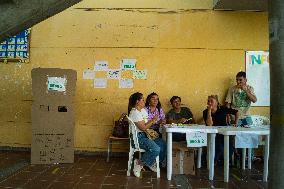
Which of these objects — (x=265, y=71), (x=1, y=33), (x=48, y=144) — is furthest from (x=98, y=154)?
(x=1, y=33)

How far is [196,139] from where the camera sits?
474 cm

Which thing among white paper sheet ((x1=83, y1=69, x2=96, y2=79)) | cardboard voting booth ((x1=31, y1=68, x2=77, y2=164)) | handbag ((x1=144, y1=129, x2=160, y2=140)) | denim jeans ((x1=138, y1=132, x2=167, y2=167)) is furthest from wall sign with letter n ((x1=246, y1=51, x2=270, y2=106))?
cardboard voting booth ((x1=31, y1=68, x2=77, y2=164))

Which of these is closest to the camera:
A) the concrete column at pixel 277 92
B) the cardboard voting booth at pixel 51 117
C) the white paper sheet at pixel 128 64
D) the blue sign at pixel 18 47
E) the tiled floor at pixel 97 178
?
the concrete column at pixel 277 92

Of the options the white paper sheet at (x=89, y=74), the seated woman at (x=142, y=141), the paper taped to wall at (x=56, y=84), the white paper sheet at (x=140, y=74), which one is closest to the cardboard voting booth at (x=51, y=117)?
the paper taped to wall at (x=56, y=84)

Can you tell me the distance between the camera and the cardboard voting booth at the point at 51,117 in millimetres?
5742

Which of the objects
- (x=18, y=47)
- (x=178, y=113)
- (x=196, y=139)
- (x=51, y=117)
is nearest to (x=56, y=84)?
(x=51, y=117)

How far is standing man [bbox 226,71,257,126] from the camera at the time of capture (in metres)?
6.19

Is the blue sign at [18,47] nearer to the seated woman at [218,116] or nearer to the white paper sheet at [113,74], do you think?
the white paper sheet at [113,74]

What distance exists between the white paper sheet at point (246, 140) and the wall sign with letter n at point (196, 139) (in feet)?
1.55

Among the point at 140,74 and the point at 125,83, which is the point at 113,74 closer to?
the point at 125,83

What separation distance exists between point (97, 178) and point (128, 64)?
2.76 metres

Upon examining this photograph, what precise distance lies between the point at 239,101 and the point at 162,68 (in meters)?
1.72

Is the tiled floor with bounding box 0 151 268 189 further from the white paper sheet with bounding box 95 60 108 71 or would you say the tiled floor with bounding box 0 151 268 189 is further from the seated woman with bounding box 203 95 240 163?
the white paper sheet with bounding box 95 60 108 71

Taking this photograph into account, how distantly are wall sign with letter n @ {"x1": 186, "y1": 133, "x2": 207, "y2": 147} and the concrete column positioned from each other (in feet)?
9.12
